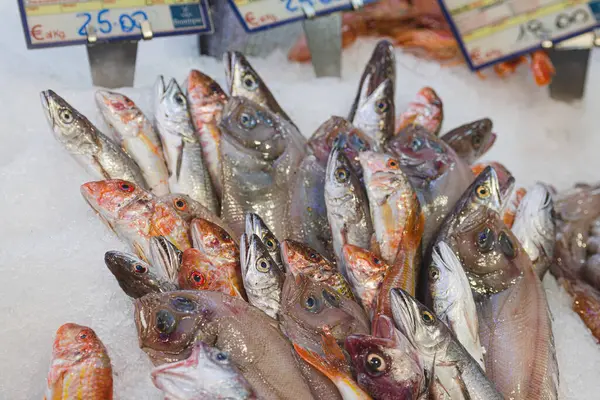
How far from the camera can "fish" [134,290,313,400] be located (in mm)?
1508

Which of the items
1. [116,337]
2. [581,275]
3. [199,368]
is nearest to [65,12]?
[116,337]

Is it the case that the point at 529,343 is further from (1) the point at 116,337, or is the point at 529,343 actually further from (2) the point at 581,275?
(1) the point at 116,337

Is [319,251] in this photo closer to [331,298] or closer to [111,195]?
[331,298]

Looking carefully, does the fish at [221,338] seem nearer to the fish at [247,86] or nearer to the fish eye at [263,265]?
the fish eye at [263,265]

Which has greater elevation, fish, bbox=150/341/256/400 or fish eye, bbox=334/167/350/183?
fish eye, bbox=334/167/350/183

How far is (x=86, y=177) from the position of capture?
2260mm

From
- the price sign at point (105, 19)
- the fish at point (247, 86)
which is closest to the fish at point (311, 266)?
the fish at point (247, 86)

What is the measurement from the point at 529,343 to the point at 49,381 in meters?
1.20

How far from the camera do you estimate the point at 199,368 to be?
1402mm

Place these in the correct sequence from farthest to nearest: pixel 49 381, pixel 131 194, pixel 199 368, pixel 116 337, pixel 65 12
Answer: pixel 65 12 → pixel 131 194 → pixel 116 337 → pixel 49 381 → pixel 199 368

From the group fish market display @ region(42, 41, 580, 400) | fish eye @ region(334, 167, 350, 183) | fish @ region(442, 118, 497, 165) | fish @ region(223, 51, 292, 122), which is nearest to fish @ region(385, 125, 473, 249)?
fish market display @ region(42, 41, 580, 400)

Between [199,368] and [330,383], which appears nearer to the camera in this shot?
[199,368]

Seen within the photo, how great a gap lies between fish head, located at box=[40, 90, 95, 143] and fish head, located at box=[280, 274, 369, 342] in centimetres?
92

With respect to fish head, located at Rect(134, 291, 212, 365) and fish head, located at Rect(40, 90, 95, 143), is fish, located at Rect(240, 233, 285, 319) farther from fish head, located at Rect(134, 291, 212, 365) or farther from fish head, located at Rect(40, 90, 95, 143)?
fish head, located at Rect(40, 90, 95, 143)
